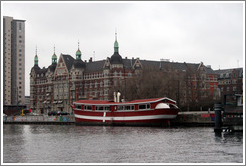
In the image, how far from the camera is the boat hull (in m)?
86.8

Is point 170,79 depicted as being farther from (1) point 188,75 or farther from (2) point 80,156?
(2) point 80,156

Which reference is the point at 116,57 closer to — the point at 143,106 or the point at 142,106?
the point at 142,106

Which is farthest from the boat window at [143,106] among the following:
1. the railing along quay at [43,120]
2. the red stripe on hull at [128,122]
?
the railing along quay at [43,120]

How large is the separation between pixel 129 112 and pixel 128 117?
1058mm

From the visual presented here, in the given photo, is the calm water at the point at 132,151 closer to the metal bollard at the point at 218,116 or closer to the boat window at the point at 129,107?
the metal bollard at the point at 218,116

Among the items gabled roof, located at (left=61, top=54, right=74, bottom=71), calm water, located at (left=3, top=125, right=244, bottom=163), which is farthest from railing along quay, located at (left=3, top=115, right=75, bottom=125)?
calm water, located at (left=3, top=125, right=244, bottom=163)

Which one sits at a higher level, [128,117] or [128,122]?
[128,117]

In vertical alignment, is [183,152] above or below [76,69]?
below

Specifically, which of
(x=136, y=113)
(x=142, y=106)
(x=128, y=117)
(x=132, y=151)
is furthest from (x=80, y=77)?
(x=132, y=151)

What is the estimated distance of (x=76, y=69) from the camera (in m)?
173

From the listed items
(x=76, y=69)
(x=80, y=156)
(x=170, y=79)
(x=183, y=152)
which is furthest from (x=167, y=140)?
(x=76, y=69)

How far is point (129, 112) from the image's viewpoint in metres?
92.2

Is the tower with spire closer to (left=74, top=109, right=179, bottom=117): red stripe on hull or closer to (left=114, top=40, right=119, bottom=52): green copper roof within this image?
(left=114, top=40, right=119, bottom=52): green copper roof

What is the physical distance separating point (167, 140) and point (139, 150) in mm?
10700
